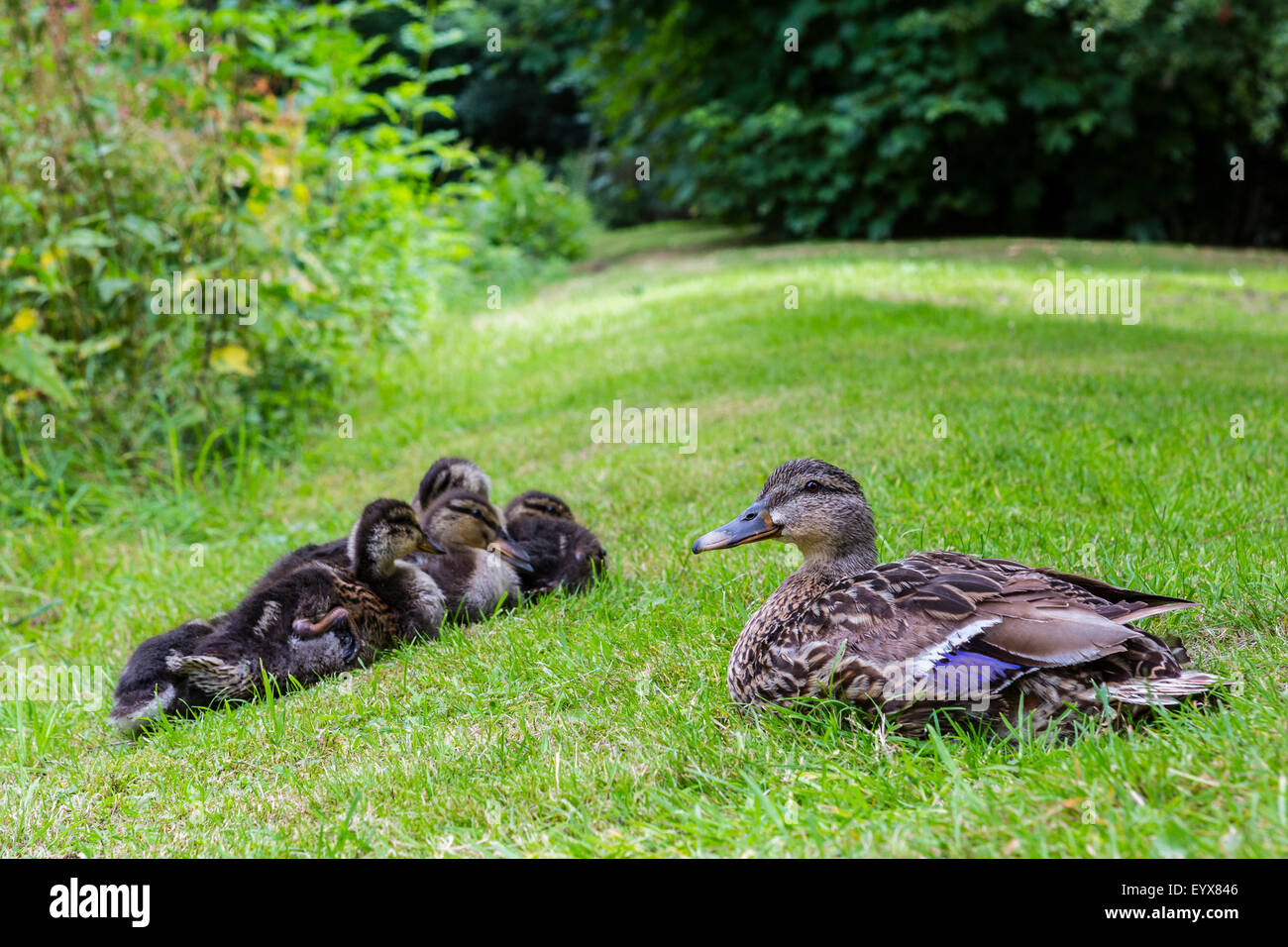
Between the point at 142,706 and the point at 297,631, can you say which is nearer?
the point at 142,706

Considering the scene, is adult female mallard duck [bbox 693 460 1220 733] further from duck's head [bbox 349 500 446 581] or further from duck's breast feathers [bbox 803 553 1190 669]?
duck's head [bbox 349 500 446 581]

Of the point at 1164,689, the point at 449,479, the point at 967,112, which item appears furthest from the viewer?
the point at 967,112

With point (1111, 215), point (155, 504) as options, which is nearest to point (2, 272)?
point (155, 504)

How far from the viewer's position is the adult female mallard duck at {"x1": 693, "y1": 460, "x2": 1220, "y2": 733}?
2625mm

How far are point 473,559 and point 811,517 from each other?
5.65 ft

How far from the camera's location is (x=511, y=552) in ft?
14.9

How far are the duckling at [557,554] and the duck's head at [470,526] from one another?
0.10 metres

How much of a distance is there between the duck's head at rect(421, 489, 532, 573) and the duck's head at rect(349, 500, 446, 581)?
1.09 feet

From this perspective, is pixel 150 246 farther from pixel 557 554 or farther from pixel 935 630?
pixel 935 630

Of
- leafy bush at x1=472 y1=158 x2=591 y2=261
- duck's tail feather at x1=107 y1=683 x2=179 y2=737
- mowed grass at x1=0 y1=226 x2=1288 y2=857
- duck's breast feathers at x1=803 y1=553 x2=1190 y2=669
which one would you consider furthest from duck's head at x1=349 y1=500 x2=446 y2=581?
leafy bush at x1=472 y1=158 x2=591 y2=261

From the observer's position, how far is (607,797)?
2695 mm

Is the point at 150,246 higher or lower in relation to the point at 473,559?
higher

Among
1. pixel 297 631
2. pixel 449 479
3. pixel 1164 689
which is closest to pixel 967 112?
pixel 449 479

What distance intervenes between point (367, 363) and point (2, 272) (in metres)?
3.52
